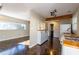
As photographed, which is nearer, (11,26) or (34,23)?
(11,26)

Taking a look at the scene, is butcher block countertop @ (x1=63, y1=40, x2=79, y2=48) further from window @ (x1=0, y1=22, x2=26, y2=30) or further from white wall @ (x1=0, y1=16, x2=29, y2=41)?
window @ (x1=0, y1=22, x2=26, y2=30)

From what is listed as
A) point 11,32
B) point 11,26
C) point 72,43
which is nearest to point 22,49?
point 11,32

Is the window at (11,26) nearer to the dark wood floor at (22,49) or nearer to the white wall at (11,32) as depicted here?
the white wall at (11,32)

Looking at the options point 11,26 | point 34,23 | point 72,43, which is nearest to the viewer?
point 72,43

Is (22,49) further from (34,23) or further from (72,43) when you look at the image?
(72,43)

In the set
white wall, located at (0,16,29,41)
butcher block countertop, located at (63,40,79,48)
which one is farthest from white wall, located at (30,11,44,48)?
butcher block countertop, located at (63,40,79,48)

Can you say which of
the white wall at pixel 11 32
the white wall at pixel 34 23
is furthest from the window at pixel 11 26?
the white wall at pixel 34 23

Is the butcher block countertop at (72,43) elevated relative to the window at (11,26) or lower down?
lower down

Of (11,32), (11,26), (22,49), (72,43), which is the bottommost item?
(22,49)

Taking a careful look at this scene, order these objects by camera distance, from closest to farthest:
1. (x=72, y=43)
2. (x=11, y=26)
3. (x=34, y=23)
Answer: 1. (x=72, y=43)
2. (x=11, y=26)
3. (x=34, y=23)

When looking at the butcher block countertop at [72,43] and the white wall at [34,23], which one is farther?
the white wall at [34,23]
